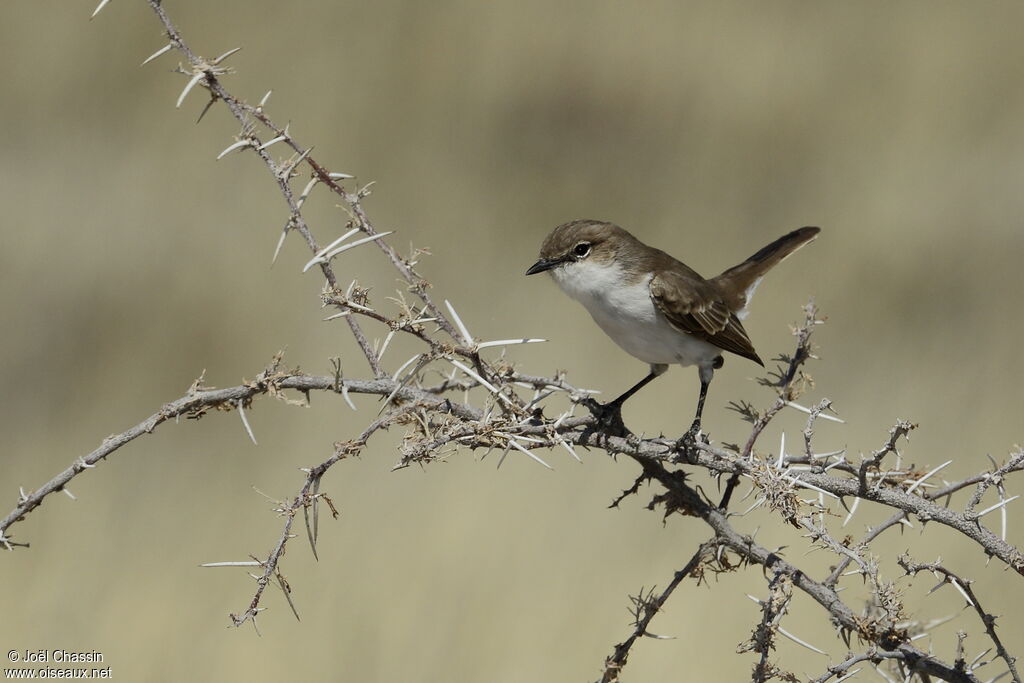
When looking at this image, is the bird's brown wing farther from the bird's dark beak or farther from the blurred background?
the blurred background

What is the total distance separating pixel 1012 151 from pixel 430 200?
15.8 ft

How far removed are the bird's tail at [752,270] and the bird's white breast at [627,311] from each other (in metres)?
0.87

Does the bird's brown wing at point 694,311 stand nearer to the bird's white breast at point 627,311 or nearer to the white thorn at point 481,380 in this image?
the bird's white breast at point 627,311

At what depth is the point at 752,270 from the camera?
5176 millimetres

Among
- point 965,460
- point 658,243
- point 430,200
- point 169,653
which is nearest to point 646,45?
point 658,243

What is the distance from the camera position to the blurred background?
586cm

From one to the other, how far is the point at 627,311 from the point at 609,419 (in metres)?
0.60

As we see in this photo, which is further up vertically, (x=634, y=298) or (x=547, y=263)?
(x=547, y=263)

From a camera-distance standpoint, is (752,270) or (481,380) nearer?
(481,380)

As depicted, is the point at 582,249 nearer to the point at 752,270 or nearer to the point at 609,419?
the point at 609,419

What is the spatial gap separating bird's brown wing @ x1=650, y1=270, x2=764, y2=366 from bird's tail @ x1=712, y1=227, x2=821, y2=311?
63 cm

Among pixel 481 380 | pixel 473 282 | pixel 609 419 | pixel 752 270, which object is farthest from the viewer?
pixel 473 282

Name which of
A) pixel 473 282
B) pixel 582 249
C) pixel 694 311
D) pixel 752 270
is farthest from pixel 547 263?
pixel 473 282

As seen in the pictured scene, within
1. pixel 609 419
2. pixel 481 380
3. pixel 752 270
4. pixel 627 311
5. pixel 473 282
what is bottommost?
pixel 481 380
